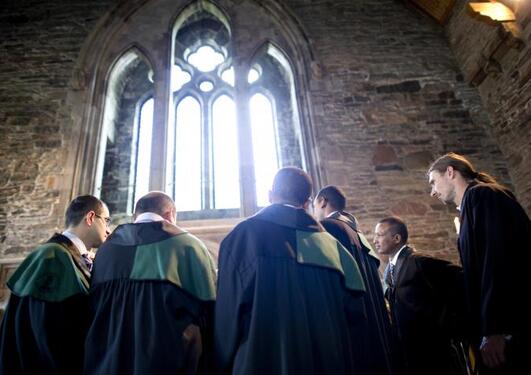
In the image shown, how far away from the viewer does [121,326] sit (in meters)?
1.67

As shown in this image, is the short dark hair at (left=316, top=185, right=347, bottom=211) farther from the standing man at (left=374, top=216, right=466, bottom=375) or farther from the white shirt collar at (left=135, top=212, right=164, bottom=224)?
the white shirt collar at (left=135, top=212, right=164, bottom=224)

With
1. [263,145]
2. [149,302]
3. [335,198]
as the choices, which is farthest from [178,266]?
[263,145]

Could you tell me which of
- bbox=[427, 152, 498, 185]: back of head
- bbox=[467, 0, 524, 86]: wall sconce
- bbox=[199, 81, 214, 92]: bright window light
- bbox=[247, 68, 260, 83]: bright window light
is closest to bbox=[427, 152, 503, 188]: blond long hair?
bbox=[427, 152, 498, 185]: back of head

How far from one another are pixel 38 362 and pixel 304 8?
6738 mm

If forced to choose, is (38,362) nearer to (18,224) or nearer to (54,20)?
(18,224)

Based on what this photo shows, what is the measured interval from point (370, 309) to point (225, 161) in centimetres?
473

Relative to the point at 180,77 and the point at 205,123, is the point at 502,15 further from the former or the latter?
the point at 180,77

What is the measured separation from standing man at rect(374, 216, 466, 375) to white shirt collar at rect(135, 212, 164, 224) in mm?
1621

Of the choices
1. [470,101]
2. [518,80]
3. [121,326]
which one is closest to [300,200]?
[121,326]

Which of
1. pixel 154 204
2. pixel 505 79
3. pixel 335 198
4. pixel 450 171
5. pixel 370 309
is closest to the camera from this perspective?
pixel 154 204

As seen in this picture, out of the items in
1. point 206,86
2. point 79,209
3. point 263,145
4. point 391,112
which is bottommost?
point 79,209

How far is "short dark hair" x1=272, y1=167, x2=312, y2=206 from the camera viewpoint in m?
1.96

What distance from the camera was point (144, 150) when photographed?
683 centimetres

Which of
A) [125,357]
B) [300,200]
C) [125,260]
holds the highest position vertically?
[300,200]
